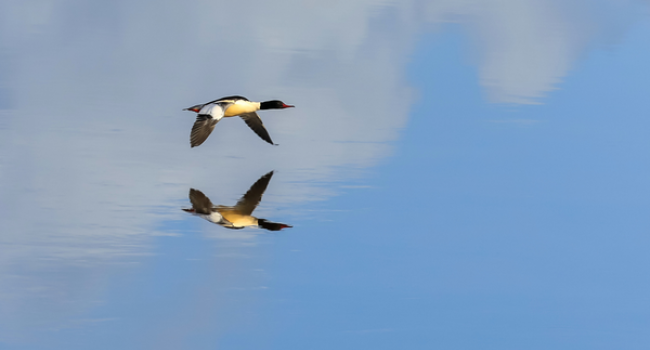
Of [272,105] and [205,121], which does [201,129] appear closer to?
[205,121]

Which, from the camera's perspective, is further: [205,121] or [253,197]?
[205,121]

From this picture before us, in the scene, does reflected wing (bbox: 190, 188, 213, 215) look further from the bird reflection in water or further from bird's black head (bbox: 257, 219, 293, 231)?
bird's black head (bbox: 257, 219, 293, 231)

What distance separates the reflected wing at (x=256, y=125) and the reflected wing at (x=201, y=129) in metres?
1.39

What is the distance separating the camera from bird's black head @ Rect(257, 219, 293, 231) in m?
9.19

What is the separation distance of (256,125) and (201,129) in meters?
1.84

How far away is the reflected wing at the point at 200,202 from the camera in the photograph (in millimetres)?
9484

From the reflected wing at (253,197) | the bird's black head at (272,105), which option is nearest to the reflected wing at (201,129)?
the reflected wing at (253,197)

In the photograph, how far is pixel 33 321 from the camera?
6789 millimetres

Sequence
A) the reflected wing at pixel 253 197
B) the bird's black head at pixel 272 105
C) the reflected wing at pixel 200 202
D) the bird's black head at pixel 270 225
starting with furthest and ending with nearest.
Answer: the bird's black head at pixel 272 105, the reflected wing at pixel 253 197, the reflected wing at pixel 200 202, the bird's black head at pixel 270 225

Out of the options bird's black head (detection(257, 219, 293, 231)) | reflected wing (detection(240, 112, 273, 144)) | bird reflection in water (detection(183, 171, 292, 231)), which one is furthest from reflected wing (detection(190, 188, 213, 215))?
reflected wing (detection(240, 112, 273, 144))

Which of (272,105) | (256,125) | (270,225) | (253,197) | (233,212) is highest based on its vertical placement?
(272,105)

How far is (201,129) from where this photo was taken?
1134cm

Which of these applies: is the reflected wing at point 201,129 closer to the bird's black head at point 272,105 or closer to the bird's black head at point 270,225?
the bird's black head at point 272,105

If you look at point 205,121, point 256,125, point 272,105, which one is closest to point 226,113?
point 256,125
